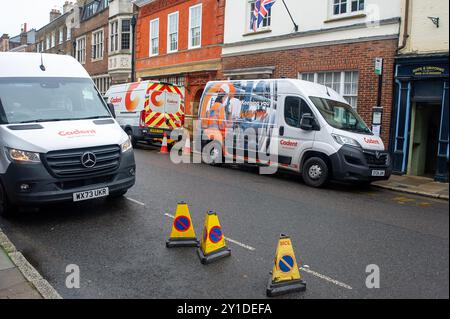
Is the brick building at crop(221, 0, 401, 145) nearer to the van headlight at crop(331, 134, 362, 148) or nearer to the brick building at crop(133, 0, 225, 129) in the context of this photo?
the brick building at crop(133, 0, 225, 129)

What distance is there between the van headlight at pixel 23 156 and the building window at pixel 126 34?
25165 millimetres

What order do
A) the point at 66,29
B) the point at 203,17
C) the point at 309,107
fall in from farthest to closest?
the point at 66,29, the point at 203,17, the point at 309,107

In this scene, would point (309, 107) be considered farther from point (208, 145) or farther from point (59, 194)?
point (59, 194)

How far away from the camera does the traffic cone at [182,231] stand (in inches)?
218

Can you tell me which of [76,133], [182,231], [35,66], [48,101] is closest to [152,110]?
[35,66]

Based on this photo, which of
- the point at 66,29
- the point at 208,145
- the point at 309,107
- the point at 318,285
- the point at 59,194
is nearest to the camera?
the point at 318,285

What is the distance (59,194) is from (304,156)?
20.4 ft

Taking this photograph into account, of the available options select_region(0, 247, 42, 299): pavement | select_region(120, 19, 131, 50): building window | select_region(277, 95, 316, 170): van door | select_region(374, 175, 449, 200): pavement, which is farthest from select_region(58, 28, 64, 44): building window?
select_region(0, 247, 42, 299): pavement

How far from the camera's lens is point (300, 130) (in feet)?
35.2

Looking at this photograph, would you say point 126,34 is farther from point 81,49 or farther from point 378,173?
point 378,173

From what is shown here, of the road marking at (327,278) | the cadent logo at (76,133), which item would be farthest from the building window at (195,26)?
the road marking at (327,278)

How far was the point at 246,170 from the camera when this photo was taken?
12.8 meters

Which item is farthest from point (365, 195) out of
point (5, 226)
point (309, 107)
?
point (5, 226)

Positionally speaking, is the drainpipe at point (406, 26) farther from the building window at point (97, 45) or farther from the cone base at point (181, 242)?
the building window at point (97, 45)
